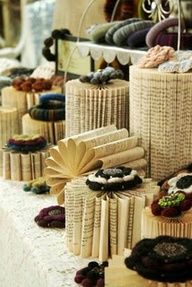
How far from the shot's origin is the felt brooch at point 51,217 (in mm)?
976

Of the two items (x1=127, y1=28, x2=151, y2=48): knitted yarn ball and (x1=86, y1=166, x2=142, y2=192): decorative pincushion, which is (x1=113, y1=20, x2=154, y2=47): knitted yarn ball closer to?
(x1=127, y1=28, x2=151, y2=48): knitted yarn ball

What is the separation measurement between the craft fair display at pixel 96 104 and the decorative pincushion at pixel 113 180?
0.24 metres

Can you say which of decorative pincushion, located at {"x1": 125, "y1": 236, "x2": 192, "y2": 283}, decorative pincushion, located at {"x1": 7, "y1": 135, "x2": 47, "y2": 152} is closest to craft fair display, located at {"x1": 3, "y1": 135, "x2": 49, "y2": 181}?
decorative pincushion, located at {"x1": 7, "y1": 135, "x2": 47, "y2": 152}

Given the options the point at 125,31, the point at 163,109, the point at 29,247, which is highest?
the point at 125,31

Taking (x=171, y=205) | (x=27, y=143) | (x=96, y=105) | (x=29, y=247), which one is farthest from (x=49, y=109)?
(x=171, y=205)

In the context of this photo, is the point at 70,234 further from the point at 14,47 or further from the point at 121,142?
the point at 14,47

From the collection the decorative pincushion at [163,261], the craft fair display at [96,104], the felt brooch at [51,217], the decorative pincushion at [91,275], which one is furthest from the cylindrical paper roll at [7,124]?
the decorative pincushion at [163,261]

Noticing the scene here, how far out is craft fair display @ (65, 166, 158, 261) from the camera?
0.84 meters

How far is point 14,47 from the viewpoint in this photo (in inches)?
129

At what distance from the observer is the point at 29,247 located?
3.01 feet

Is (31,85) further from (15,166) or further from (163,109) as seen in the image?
(163,109)

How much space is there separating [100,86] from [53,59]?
67 cm

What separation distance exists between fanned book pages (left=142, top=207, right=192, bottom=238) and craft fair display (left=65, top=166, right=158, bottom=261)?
0.22 ft

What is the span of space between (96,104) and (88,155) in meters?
0.18
